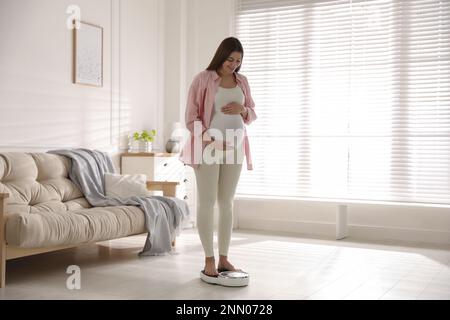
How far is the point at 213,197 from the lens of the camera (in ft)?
10.2

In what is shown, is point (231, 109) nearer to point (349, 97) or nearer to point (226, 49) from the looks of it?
point (226, 49)

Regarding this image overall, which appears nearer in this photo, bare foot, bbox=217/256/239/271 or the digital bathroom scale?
the digital bathroom scale

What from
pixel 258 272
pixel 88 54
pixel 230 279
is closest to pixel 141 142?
pixel 88 54

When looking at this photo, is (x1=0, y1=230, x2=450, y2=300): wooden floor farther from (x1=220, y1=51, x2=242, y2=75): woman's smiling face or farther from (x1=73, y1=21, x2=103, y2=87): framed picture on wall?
(x1=73, y1=21, x2=103, y2=87): framed picture on wall

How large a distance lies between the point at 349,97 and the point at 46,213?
3.04 metres

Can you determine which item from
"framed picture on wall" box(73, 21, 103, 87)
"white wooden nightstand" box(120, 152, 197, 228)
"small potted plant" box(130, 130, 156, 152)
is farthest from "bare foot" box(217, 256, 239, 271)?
"small potted plant" box(130, 130, 156, 152)

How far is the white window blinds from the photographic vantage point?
4.88 meters

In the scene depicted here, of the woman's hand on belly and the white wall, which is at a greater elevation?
the white wall

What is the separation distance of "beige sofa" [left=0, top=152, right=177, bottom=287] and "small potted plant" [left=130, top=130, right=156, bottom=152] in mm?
975

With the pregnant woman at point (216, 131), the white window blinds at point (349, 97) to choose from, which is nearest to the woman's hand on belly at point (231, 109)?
the pregnant woman at point (216, 131)

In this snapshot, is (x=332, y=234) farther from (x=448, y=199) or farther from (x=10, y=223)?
(x=10, y=223)

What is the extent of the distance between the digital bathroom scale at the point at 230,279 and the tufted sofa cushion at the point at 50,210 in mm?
832

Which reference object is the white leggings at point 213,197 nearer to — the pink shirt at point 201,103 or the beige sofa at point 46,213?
the pink shirt at point 201,103

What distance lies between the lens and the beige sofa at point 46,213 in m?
3.05
